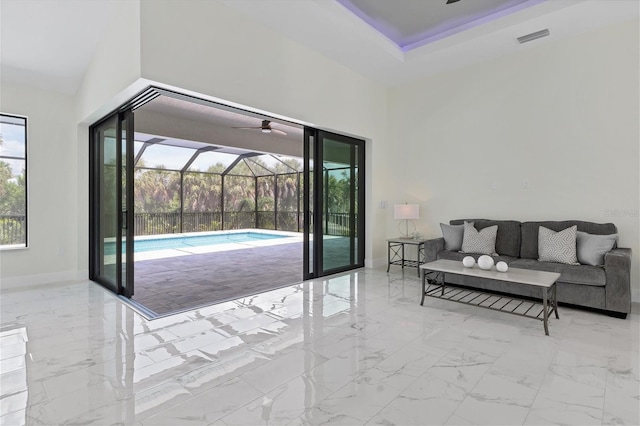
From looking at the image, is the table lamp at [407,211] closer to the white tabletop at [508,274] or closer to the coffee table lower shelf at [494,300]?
the coffee table lower shelf at [494,300]

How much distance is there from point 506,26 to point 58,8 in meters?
5.24

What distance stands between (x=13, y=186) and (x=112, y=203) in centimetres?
155

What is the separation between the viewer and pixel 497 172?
514 centimetres

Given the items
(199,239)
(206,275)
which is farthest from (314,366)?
(199,239)

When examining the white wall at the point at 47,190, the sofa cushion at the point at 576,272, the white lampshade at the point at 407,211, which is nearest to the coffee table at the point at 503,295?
the sofa cushion at the point at 576,272

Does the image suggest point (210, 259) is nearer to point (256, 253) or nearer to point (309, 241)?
point (256, 253)

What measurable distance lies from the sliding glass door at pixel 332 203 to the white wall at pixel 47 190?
3.48m

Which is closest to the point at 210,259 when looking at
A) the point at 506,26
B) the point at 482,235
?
the point at 482,235

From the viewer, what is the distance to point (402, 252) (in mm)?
5984

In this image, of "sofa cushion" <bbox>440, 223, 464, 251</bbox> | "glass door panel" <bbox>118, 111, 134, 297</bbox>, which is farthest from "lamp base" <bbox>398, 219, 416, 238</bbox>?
"glass door panel" <bbox>118, 111, 134, 297</bbox>

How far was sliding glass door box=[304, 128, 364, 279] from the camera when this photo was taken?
5.30 meters

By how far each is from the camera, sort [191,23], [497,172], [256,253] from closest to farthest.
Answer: [191,23], [497,172], [256,253]

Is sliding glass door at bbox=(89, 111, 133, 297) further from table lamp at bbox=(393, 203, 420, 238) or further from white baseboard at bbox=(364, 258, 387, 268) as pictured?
table lamp at bbox=(393, 203, 420, 238)

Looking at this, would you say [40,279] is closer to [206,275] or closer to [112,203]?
[112,203]
